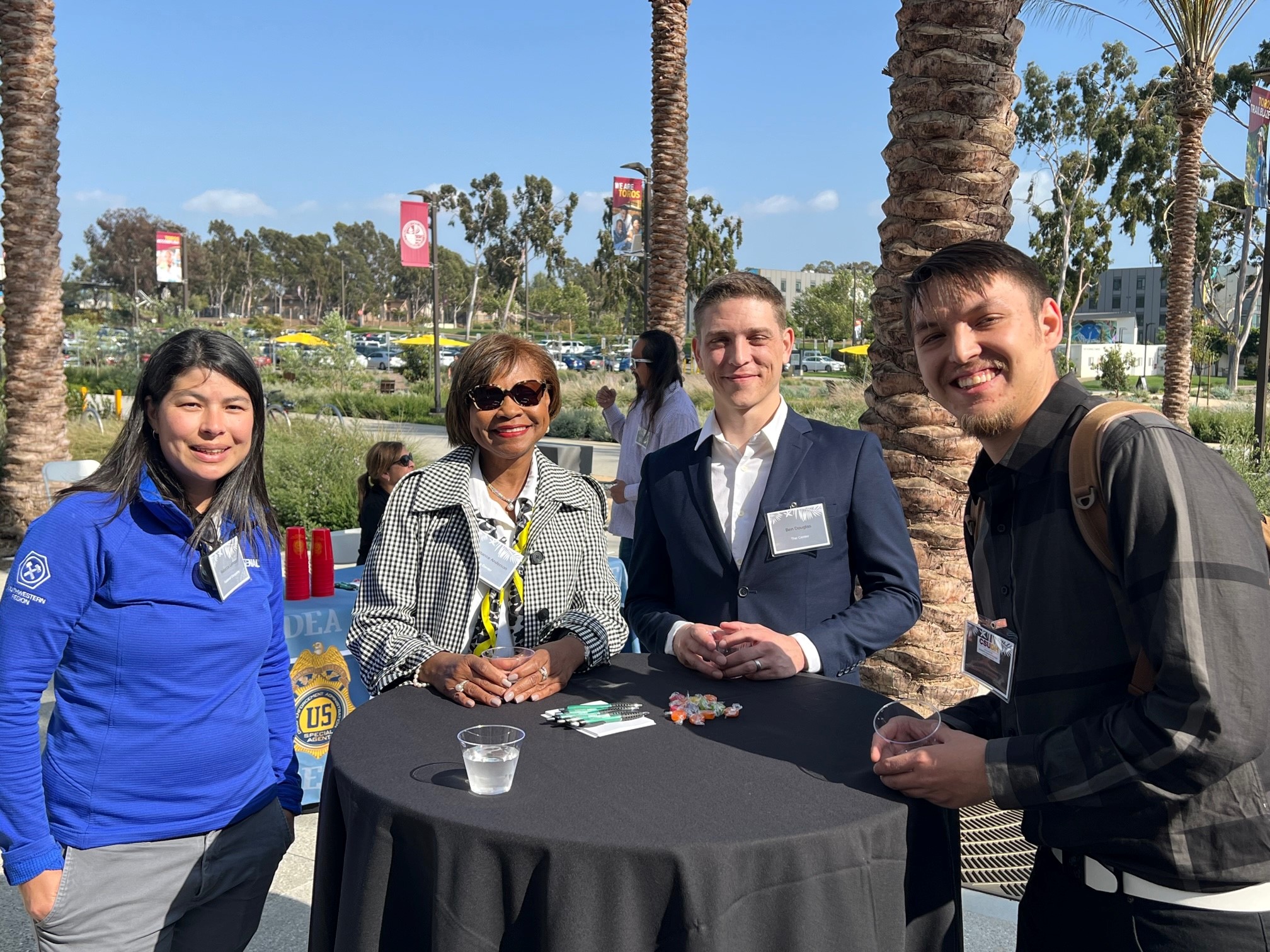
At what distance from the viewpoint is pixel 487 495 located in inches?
101

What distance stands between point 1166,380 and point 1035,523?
20.4 meters

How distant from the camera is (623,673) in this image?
247cm

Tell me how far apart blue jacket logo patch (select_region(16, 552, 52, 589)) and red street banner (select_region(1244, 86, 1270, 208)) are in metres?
14.3

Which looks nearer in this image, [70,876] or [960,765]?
[960,765]

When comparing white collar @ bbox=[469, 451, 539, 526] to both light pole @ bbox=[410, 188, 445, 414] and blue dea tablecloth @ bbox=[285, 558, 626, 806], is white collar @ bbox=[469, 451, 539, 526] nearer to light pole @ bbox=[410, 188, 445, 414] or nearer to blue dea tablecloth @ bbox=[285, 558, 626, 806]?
blue dea tablecloth @ bbox=[285, 558, 626, 806]

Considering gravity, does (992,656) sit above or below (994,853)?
above

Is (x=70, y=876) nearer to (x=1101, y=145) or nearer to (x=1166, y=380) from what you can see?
(x=1166, y=380)


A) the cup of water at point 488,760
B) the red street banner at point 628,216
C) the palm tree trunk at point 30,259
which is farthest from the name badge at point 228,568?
the red street banner at point 628,216

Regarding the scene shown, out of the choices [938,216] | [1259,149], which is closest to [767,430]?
[938,216]

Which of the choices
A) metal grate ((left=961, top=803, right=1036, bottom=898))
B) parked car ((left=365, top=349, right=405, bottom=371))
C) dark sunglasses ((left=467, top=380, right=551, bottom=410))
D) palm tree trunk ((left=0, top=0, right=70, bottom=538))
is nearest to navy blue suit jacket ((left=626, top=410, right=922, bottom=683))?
dark sunglasses ((left=467, top=380, right=551, bottom=410))

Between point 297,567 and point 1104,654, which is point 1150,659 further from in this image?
point 297,567

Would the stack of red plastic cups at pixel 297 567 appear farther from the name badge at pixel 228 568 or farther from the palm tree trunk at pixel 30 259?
the palm tree trunk at pixel 30 259

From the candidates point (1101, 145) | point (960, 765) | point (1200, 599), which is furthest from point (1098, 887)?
point (1101, 145)

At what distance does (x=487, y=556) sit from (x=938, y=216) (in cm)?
268
